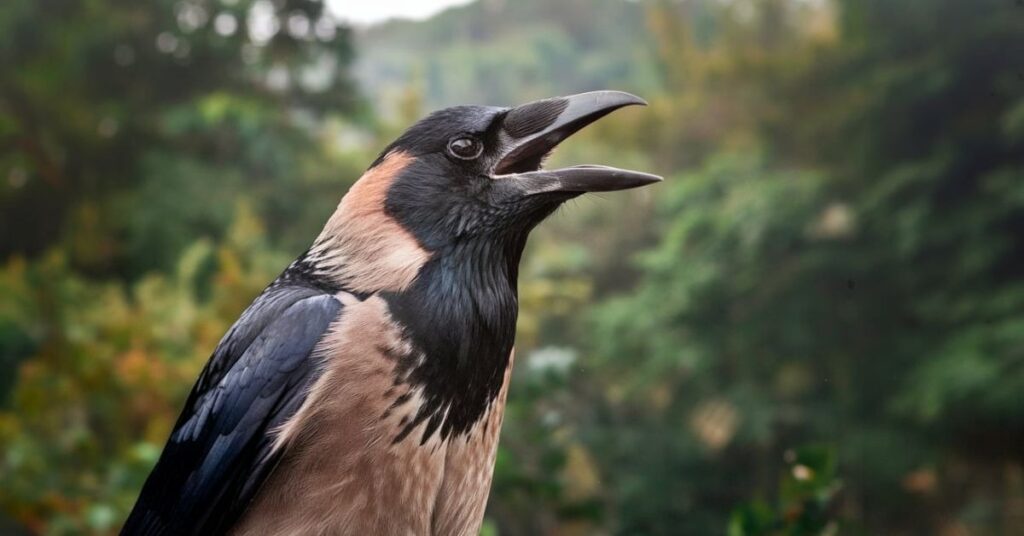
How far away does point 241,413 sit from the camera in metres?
1.63

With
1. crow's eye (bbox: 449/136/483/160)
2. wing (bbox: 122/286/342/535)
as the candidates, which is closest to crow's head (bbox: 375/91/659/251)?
crow's eye (bbox: 449/136/483/160)

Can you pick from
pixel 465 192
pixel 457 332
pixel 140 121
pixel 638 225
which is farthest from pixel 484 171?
pixel 140 121

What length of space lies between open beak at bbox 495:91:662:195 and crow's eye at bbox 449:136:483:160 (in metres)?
0.05

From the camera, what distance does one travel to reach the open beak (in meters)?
1.61

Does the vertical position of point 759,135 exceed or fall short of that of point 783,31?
it falls short

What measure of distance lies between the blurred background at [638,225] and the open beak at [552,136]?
2429mm

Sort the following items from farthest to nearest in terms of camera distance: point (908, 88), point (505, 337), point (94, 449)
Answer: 1. point (908, 88)
2. point (94, 449)
3. point (505, 337)

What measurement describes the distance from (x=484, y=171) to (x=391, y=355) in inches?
14.2

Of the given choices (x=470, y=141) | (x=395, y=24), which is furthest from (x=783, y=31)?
(x=470, y=141)

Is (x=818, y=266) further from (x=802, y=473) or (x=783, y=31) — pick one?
(x=802, y=473)

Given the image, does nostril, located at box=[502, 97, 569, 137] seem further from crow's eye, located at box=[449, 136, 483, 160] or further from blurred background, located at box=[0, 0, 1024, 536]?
blurred background, located at box=[0, 0, 1024, 536]

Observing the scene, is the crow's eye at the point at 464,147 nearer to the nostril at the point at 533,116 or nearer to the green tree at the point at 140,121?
the nostril at the point at 533,116

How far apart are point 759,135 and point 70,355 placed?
3.42 metres

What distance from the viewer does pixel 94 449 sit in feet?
13.9
